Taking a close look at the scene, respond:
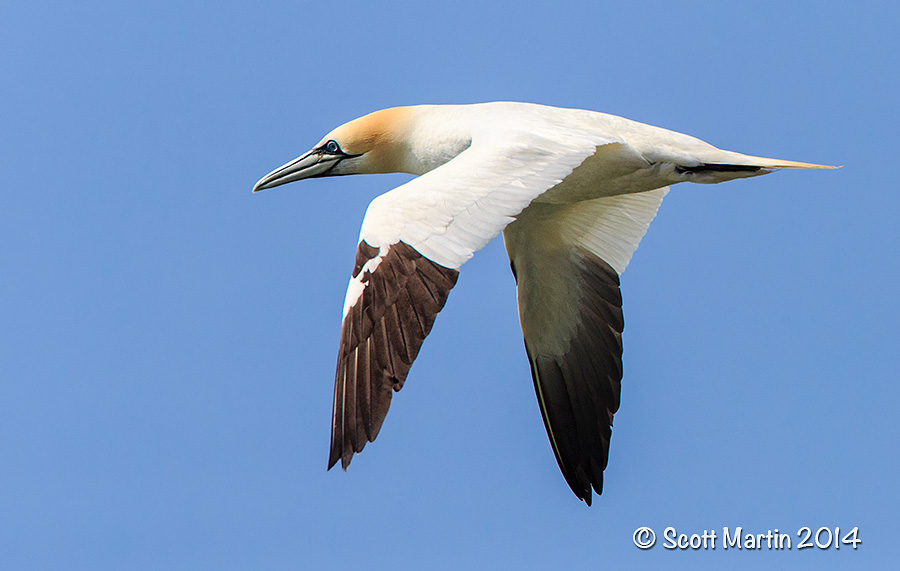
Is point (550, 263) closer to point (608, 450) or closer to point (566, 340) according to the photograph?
point (566, 340)

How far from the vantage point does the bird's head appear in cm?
939

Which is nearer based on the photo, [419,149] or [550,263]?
[419,149]

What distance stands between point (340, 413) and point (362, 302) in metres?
0.62

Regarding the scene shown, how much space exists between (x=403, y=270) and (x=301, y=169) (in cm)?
340

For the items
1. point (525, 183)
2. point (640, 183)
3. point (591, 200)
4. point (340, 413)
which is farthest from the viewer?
point (591, 200)

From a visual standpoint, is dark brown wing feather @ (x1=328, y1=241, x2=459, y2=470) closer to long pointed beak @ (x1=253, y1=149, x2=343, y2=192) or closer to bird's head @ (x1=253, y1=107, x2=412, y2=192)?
bird's head @ (x1=253, y1=107, x2=412, y2=192)

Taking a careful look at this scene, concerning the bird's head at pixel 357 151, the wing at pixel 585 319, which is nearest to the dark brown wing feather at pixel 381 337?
the bird's head at pixel 357 151

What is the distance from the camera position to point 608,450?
33.4ft

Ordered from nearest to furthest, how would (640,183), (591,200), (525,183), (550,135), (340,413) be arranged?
1. (340,413)
2. (525,183)
3. (550,135)
4. (640,183)
5. (591,200)

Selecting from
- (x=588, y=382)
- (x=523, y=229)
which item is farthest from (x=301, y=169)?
(x=588, y=382)

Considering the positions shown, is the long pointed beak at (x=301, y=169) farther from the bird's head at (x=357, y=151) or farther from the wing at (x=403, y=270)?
the wing at (x=403, y=270)

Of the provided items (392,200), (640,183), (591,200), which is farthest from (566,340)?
(392,200)

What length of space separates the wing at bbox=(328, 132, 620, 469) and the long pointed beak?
2.65m

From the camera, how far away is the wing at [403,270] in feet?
21.4
